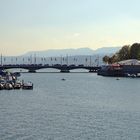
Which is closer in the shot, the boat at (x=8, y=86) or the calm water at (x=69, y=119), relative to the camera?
the calm water at (x=69, y=119)

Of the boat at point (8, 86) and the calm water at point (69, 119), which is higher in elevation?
the boat at point (8, 86)

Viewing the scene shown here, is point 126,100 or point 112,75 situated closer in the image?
point 126,100

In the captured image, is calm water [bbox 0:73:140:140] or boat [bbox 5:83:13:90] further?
boat [bbox 5:83:13:90]

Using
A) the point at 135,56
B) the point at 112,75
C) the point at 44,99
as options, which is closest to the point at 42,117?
the point at 44,99

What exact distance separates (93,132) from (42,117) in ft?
35.9

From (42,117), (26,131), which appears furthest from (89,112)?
(26,131)

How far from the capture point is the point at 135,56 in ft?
628

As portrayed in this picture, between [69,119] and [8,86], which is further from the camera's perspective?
[8,86]

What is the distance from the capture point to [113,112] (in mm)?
62938

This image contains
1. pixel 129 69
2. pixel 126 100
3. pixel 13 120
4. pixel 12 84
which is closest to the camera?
pixel 13 120

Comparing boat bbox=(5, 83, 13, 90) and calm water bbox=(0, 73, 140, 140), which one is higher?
boat bbox=(5, 83, 13, 90)

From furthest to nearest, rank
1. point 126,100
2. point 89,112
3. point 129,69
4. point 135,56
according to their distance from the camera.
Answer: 1. point 135,56
2. point 129,69
3. point 126,100
4. point 89,112

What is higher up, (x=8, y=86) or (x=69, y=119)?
(x=8, y=86)

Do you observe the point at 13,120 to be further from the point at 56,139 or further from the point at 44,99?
the point at 44,99
